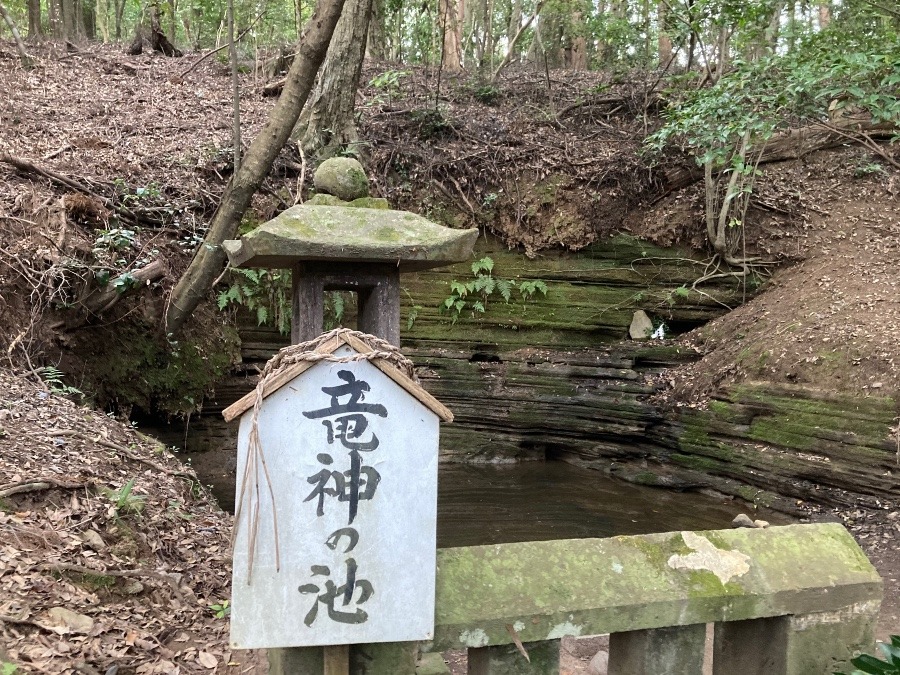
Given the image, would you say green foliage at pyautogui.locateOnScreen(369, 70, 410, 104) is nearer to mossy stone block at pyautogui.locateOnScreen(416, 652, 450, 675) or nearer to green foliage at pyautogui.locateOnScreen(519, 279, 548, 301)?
green foliage at pyautogui.locateOnScreen(519, 279, 548, 301)

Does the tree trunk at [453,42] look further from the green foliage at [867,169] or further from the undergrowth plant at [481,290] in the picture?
the green foliage at [867,169]

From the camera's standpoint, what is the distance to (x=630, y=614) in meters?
2.04

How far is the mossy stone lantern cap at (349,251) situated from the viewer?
3.09 metres

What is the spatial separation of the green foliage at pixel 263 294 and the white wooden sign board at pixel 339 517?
7.20 m

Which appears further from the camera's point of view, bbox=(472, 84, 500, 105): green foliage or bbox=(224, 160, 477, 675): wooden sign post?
bbox=(472, 84, 500, 105): green foliage

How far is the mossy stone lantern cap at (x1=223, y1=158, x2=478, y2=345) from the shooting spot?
3.09m

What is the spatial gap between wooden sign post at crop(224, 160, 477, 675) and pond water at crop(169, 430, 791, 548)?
15.6 ft

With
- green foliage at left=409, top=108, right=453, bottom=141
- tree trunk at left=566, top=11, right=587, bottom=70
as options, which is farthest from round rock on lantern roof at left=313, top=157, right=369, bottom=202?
tree trunk at left=566, top=11, right=587, bottom=70

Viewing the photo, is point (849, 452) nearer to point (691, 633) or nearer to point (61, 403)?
point (691, 633)

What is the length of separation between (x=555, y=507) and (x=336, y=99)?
21.1 feet

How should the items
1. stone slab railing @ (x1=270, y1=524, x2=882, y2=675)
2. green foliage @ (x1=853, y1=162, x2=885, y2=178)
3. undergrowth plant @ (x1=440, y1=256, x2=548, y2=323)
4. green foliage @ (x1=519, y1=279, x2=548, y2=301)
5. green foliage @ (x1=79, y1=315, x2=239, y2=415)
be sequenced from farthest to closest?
green foliage @ (x1=853, y1=162, x2=885, y2=178), green foliage @ (x1=519, y1=279, x2=548, y2=301), undergrowth plant @ (x1=440, y1=256, x2=548, y2=323), green foliage @ (x1=79, y1=315, x2=239, y2=415), stone slab railing @ (x1=270, y1=524, x2=882, y2=675)

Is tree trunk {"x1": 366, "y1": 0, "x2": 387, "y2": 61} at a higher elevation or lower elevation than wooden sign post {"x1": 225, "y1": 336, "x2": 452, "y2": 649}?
higher

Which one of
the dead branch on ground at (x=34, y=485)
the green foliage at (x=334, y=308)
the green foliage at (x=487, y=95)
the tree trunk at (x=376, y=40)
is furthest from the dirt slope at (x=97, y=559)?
the tree trunk at (x=376, y=40)

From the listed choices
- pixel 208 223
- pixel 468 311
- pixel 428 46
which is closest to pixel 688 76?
pixel 468 311
